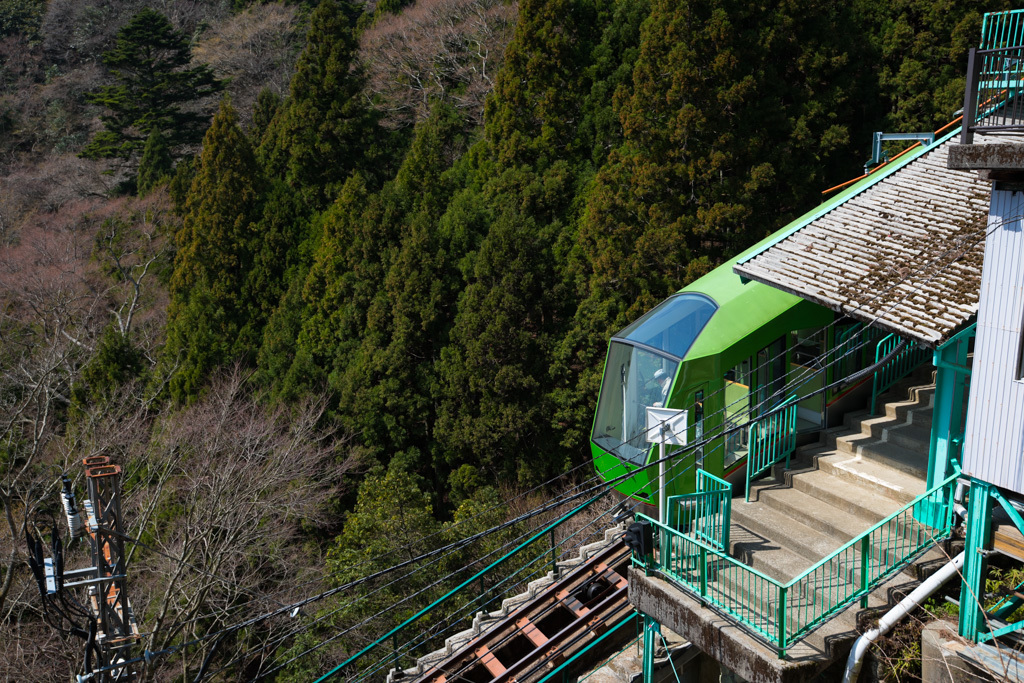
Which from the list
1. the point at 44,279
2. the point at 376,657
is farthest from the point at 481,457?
the point at 44,279

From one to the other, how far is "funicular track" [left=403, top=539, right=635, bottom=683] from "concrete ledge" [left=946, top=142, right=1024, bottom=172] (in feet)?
21.5

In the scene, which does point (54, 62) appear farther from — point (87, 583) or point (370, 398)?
point (87, 583)

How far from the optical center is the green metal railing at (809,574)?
7484 mm

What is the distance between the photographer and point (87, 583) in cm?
781

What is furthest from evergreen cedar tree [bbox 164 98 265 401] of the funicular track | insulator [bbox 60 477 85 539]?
insulator [bbox 60 477 85 539]

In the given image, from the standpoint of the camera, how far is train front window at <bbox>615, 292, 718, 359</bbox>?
11.0 metres

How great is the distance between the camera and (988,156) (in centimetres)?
650

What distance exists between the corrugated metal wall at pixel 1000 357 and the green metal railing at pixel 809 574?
38.5 inches

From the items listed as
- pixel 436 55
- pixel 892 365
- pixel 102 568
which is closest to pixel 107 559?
pixel 102 568

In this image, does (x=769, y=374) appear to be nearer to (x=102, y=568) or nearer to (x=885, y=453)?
(x=885, y=453)

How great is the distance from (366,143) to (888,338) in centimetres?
1952

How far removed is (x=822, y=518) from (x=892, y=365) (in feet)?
10.5

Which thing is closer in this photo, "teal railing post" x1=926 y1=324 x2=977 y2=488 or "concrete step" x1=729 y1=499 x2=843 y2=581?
"teal railing post" x1=926 y1=324 x2=977 y2=488

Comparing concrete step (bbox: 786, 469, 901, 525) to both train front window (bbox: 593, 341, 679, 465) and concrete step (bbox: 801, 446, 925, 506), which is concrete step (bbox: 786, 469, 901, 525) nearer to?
concrete step (bbox: 801, 446, 925, 506)
